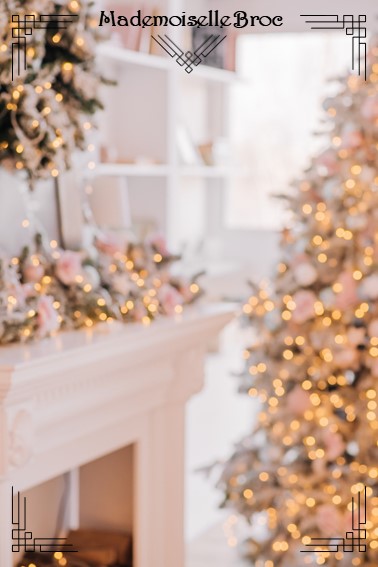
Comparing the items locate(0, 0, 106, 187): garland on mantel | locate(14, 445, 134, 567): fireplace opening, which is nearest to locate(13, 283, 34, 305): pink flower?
locate(0, 0, 106, 187): garland on mantel

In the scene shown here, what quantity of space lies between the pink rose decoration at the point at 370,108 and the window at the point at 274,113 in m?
1.76

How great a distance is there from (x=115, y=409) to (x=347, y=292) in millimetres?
1080

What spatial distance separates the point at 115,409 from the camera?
11.3 ft

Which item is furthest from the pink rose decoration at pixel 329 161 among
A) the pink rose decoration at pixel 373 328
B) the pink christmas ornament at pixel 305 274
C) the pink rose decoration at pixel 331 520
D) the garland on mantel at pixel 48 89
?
the pink rose decoration at pixel 331 520

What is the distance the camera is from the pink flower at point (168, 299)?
142 inches

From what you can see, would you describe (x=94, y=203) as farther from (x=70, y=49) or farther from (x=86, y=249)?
(x=70, y=49)

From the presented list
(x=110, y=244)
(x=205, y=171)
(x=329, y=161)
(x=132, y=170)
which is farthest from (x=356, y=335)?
(x=205, y=171)

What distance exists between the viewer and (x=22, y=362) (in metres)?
2.70

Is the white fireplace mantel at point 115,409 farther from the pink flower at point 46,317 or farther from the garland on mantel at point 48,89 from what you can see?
the garland on mantel at point 48,89

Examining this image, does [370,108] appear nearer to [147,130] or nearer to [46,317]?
[147,130]

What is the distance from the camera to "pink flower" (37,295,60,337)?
300 centimetres

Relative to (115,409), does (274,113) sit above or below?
above

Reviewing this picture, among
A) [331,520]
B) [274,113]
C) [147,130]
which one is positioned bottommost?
[331,520]

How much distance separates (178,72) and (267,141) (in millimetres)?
1014
